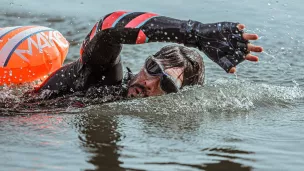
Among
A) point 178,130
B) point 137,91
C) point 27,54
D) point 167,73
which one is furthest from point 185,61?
point 27,54

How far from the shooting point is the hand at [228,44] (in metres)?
3.33

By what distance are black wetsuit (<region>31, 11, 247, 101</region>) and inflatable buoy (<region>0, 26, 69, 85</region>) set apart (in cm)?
38

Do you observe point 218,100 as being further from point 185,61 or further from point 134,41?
point 134,41

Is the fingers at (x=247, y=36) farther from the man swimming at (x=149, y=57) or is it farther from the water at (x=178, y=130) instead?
the water at (x=178, y=130)

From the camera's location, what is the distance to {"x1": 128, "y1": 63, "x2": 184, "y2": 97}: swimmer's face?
411 cm

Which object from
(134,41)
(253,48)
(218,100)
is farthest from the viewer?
(218,100)

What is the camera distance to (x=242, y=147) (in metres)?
3.27

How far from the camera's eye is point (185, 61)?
4223mm

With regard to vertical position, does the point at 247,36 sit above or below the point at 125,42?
above

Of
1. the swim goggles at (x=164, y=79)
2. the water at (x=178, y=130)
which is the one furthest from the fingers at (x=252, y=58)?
the swim goggles at (x=164, y=79)

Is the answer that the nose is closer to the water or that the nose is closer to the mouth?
the mouth

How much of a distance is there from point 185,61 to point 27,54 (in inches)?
53.8

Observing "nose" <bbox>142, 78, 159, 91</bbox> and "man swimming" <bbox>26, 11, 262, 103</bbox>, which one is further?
"nose" <bbox>142, 78, 159, 91</bbox>

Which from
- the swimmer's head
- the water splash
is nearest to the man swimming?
the swimmer's head
